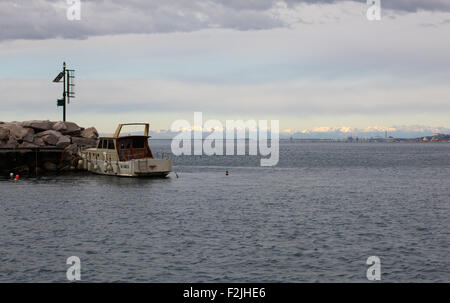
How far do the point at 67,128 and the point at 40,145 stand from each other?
649 cm

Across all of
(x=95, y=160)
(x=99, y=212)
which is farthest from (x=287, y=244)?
(x=95, y=160)

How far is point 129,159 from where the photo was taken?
66562 mm

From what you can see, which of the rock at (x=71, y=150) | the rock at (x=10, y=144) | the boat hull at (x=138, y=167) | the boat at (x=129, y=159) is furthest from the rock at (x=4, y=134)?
the boat hull at (x=138, y=167)

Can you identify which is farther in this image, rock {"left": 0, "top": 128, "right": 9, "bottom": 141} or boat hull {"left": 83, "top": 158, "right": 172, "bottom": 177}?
rock {"left": 0, "top": 128, "right": 9, "bottom": 141}

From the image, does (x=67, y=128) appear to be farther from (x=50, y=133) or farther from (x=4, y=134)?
(x=4, y=134)

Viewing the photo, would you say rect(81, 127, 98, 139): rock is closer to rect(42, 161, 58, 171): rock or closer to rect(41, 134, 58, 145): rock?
rect(41, 134, 58, 145): rock

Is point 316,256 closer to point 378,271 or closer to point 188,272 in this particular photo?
point 378,271

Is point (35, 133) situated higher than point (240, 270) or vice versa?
point (35, 133)

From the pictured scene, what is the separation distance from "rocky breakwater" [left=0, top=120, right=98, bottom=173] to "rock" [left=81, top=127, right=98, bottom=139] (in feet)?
0.56

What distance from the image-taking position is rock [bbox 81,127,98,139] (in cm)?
8697

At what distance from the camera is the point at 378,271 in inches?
875

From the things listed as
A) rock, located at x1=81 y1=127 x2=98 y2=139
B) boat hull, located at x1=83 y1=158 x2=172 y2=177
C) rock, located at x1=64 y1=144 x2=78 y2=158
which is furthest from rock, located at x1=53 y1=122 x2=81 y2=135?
boat hull, located at x1=83 y1=158 x2=172 y2=177

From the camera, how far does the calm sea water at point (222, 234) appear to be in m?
22.4

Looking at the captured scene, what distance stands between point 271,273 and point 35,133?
2802 inches
